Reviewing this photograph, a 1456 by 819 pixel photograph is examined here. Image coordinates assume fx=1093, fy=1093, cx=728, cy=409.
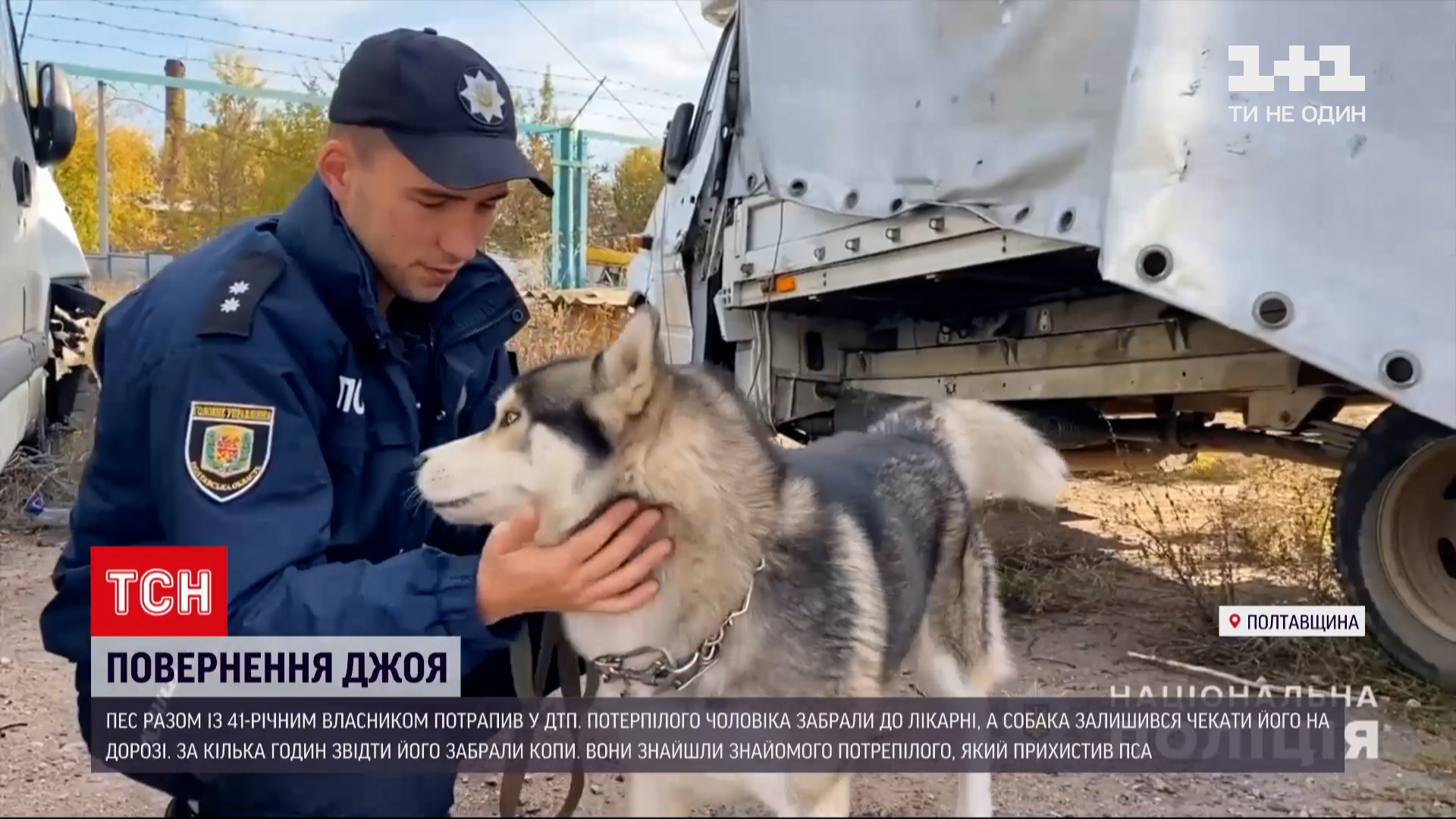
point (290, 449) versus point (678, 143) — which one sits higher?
point (678, 143)

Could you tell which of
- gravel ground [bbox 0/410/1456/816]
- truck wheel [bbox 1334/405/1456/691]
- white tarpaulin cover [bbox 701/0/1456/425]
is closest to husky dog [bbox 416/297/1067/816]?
gravel ground [bbox 0/410/1456/816]

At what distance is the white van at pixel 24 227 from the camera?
4.38 metres

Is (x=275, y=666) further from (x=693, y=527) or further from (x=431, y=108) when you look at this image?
(x=431, y=108)

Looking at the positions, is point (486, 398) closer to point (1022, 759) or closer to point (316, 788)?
point (316, 788)

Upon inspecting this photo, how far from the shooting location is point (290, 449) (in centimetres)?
190

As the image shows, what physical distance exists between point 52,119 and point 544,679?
4.43 metres

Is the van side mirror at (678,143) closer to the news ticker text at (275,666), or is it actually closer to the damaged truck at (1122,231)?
the damaged truck at (1122,231)

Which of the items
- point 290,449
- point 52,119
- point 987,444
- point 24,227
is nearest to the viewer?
point 290,449

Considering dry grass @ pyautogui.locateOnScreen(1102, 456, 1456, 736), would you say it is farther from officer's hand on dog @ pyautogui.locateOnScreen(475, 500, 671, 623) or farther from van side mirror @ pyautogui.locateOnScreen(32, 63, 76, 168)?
van side mirror @ pyautogui.locateOnScreen(32, 63, 76, 168)

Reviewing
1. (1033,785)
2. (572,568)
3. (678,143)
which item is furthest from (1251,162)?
(678,143)

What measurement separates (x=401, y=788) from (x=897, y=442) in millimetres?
1488

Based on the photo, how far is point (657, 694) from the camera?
1945 mm

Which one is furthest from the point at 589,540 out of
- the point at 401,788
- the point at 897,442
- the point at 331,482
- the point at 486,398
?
the point at 897,442

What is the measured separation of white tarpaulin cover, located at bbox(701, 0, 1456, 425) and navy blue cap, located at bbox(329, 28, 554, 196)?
5.53ft
